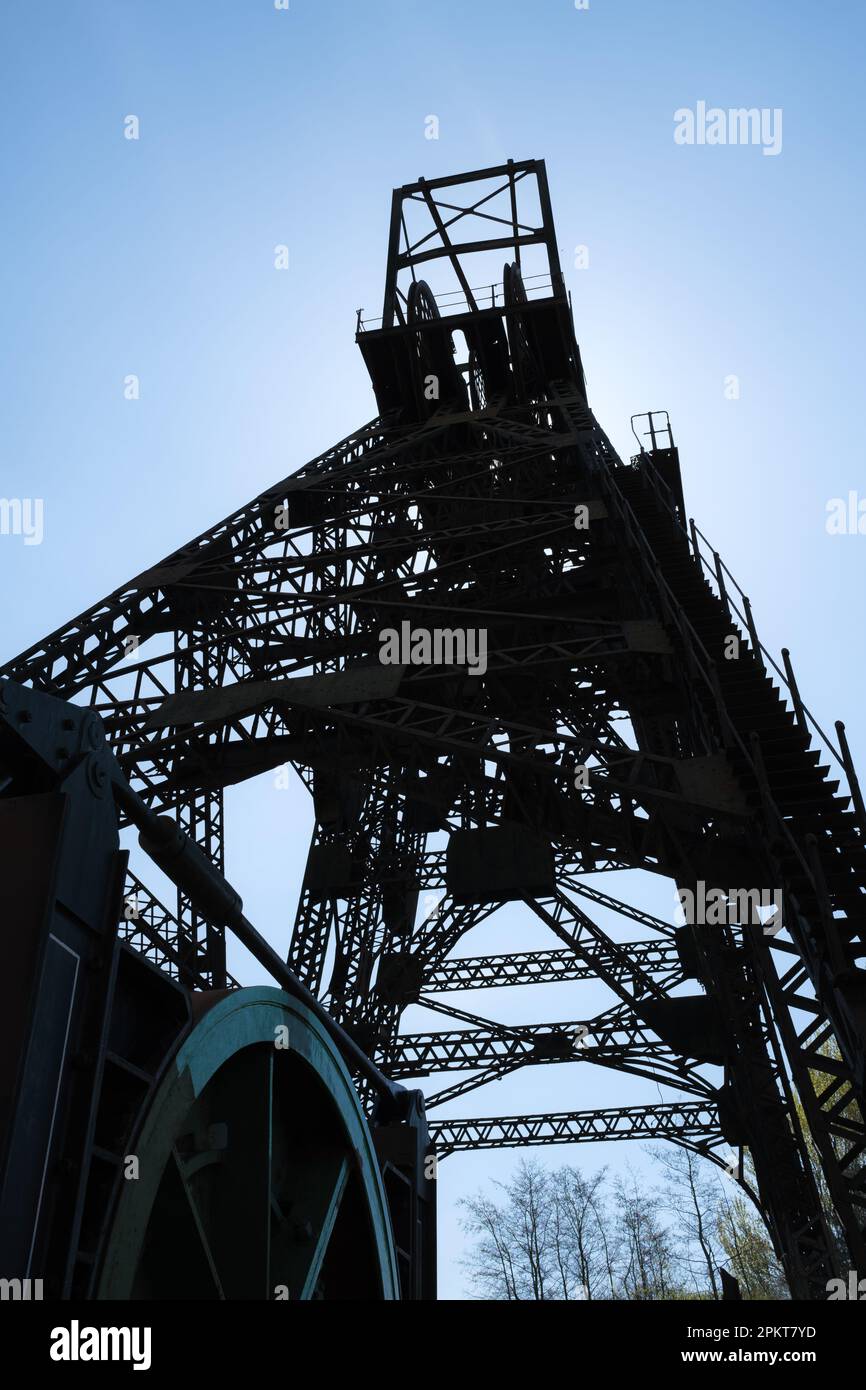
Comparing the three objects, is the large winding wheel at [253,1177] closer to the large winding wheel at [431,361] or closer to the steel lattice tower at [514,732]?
the steel lattice tower at [514,732]

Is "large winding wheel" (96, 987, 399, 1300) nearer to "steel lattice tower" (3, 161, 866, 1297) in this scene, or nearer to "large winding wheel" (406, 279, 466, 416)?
"steel lattice tower" (3, 161, 866, 1297)

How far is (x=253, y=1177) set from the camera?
5.80 m

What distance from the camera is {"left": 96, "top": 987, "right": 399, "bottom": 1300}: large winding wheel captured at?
185 inches

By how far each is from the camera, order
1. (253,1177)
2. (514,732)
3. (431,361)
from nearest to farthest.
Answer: (253,1177) → (514,732) → (431,361)

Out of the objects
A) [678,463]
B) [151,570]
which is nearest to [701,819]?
[151,570]

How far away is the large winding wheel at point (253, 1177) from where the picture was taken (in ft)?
15.4

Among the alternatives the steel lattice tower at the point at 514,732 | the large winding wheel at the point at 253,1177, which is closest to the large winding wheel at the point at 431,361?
the steel lattice tower at the point at 514,732

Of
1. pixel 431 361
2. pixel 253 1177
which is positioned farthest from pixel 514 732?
pixel 431 361

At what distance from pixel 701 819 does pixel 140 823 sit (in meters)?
6.31

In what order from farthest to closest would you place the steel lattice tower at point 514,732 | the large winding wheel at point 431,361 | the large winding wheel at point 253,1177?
the large winding wheel at point 431,361
the steel lattice tower at point 514,732
the large winding wheel at point 253,1177

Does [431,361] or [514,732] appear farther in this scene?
[431,361]

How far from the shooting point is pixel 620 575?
15969 millimetres

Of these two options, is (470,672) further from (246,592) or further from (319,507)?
(319,507)

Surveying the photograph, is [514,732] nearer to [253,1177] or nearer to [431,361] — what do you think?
[253,1177]
